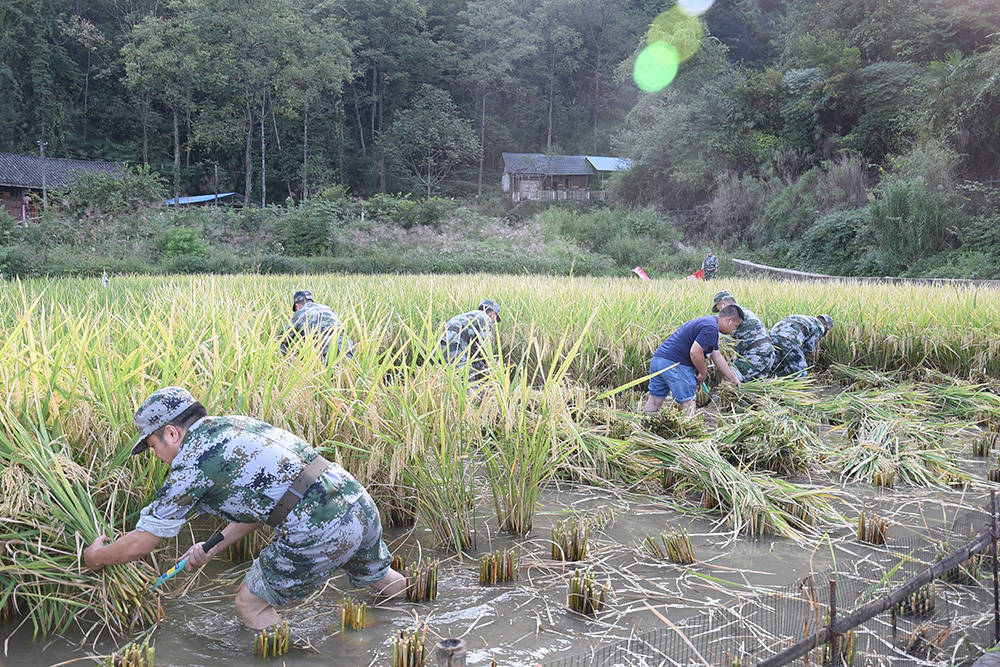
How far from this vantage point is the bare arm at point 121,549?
2355 mm

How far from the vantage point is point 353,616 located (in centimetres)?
269

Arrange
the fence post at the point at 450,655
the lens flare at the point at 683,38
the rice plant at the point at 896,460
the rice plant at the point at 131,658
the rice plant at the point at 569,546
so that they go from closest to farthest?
the fence post at the point at 450,655 < the rice plant at the point at 131,658 < the rice plant at the point at 569,546 < the rice plant at the point at 896,460 < the lens flare at the point at 683,38

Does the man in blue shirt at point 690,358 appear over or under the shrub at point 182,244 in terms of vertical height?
under

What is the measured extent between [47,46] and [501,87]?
24.7 metres

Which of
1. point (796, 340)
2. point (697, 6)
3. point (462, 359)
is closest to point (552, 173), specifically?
point (697, 6)

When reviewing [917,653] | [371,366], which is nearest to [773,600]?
[917,653]

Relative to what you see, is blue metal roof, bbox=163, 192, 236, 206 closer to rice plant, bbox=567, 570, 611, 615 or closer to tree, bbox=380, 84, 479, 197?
tree, bbox=380, 84, 479, 197

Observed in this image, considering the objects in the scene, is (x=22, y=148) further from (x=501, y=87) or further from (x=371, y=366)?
(x=371, y=366)

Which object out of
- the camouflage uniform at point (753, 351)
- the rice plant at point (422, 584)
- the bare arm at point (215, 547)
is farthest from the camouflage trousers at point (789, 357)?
the bare arm at point (215, 547)

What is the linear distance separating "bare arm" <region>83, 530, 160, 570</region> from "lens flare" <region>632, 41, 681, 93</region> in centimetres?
3497

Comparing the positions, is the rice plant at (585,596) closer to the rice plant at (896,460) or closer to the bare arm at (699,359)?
the rice plant at (896,460)

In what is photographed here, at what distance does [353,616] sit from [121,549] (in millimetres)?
810

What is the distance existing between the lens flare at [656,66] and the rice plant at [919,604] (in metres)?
34.2

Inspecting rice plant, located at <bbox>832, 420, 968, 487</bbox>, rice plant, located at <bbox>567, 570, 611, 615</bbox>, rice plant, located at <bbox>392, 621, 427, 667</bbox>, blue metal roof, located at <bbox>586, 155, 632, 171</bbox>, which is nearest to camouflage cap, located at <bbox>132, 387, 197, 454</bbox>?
rice plant, located at <bbox>392, 621, 427, 667</bbox>
